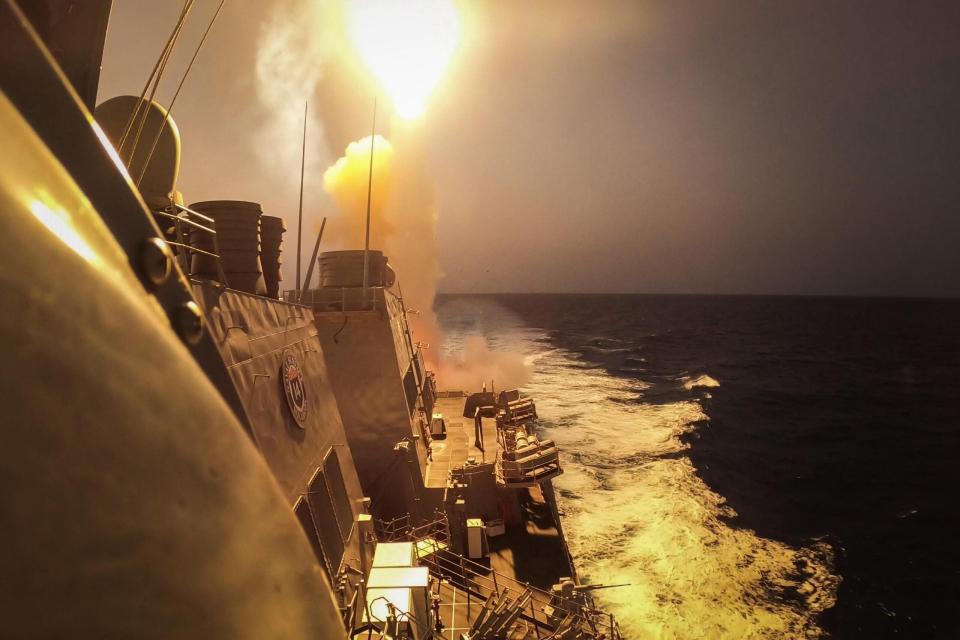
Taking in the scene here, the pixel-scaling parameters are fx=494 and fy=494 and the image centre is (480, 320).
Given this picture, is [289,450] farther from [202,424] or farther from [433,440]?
[433,440]

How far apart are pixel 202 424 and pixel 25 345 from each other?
0.42 metres

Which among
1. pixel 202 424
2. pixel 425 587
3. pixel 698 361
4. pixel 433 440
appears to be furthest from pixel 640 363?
pixel 202 424

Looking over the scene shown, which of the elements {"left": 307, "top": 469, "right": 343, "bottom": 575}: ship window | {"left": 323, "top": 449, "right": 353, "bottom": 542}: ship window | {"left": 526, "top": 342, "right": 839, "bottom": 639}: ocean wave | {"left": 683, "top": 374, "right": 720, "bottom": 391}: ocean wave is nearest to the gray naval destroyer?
{"left": 307, "top": 469, "right": 343, "bottom": 575}: ship window

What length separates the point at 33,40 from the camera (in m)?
1.12

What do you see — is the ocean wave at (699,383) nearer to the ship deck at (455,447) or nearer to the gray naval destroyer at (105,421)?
the ship deck at (455,447)

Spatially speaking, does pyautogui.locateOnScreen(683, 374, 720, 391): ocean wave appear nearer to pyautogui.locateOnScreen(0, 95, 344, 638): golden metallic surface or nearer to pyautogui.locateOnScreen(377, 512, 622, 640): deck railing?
pyautogui.locateOnScreen(377, 512, 622, 640): deck railing

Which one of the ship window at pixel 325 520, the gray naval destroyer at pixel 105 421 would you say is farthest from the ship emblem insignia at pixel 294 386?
the gray naval destroyer at pixel 105 421

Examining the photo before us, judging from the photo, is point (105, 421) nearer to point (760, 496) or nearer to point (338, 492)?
point (338, 492)

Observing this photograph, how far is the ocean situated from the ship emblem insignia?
12398 mm

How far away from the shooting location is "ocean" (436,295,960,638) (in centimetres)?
1630

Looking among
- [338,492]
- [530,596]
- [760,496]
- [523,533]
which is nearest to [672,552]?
[523,533]

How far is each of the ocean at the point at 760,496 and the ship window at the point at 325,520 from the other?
35.3ft

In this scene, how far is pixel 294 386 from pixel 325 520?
2.26m

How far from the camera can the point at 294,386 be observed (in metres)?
7.81
